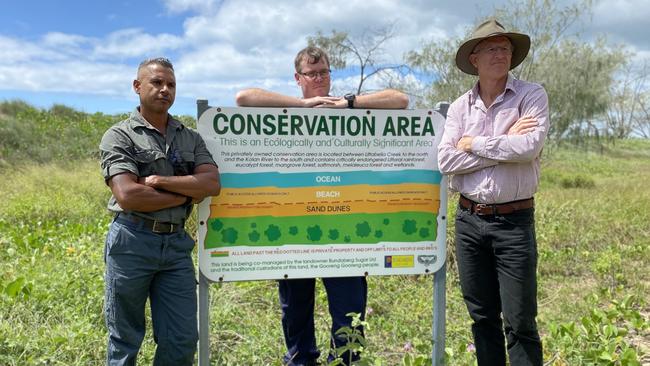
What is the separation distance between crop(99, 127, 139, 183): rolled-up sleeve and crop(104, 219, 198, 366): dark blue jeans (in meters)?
0.29

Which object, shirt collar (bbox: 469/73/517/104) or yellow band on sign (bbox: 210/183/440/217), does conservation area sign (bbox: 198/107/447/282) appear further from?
shirt collar (bbox: 469/73/517/104)

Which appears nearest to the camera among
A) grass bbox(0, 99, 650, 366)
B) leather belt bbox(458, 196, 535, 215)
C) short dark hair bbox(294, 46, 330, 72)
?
leather belt bbox(458, 196, 535, 215)

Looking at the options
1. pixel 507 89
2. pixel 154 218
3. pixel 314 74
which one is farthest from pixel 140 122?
pixel 507 89

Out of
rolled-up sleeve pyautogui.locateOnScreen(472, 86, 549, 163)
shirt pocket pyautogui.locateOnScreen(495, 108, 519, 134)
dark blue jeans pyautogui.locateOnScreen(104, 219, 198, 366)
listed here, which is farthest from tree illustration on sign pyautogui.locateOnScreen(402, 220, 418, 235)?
dark blue jeans pyautogui.locateOnScreen(104, 219, 198, 366)

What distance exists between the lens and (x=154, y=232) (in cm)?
270

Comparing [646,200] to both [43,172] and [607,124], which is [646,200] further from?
[607,124]

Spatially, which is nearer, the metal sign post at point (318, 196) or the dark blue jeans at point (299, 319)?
the metal sign post at point (318, 196)

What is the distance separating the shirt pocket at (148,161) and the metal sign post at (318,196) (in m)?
0.28

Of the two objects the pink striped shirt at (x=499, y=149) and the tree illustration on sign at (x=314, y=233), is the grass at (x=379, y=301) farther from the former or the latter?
the pink striped shirt at (x=499, y=149)

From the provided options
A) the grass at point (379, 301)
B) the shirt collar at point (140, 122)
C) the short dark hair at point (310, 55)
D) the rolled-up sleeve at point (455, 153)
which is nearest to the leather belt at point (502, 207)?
the rolled-up sleeve at point (455, 153)

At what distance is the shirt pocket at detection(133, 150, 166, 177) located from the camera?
268 centimetres

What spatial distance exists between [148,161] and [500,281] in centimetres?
198

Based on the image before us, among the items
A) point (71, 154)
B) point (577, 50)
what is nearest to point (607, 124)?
point (577, 50)

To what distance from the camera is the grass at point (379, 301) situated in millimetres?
3287
